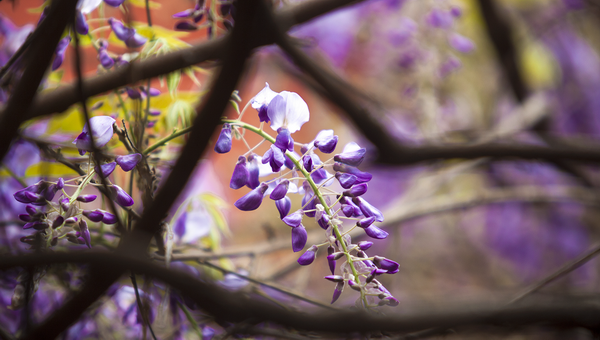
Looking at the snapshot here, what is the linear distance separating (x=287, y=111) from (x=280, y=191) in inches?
2.5

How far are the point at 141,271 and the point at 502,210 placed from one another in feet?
5.14

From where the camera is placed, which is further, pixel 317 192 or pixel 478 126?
pixel 478 126

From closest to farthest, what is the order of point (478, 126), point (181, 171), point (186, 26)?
point (181, 171)
point (186, 26)
point (478, 126)

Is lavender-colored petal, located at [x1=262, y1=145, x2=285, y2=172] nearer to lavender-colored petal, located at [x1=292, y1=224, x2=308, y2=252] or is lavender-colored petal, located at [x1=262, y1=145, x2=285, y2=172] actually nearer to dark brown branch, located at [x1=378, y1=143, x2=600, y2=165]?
lavender-colored petal, located at [x1=292, y1=224, x2=308, y2=252]

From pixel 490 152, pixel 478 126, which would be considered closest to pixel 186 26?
pixel 490 152

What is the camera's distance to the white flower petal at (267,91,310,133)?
0.84ft

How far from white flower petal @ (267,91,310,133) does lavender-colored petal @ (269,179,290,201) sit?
0.04 m

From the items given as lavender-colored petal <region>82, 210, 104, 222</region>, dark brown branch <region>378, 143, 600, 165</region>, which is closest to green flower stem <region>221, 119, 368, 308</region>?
lavender-colored petal <region>82, 210, 104, 222</region>

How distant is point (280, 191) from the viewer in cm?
25

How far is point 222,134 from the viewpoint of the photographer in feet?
0.80

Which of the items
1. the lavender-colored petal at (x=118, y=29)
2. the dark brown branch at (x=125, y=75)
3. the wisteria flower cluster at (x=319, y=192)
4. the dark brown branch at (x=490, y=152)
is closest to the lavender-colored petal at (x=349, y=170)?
the wisteria flower cluster at (x=319, y=192)

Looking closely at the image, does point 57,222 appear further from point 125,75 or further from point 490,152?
point 490,152

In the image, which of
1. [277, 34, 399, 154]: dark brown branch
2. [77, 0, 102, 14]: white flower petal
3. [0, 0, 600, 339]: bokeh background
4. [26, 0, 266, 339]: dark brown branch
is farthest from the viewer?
[0, 0, 600, 339]: bokeh background

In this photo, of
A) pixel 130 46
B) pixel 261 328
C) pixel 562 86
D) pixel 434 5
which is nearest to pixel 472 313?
pixel 261 328
